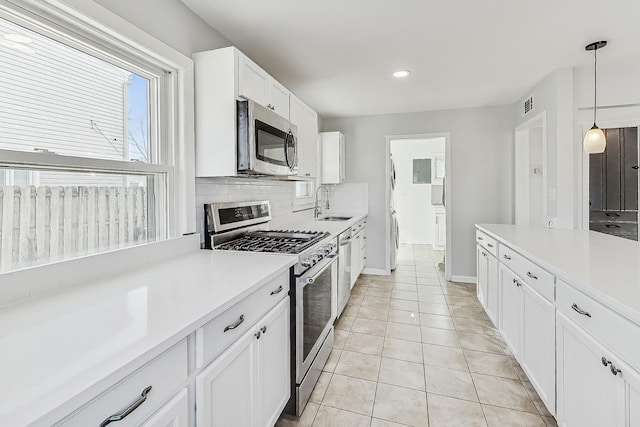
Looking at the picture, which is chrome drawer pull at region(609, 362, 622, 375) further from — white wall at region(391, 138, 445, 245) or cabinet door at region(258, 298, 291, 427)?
white wall at region(391, 138, 445, 245)

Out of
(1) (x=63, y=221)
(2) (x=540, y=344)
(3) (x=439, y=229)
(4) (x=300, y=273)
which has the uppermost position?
(1) (x=63, y=221)

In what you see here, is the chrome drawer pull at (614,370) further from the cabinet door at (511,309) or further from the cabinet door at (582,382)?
the cabinet door at (511,309)

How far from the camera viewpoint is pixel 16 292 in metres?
1.06

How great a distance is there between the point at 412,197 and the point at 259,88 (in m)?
5.89

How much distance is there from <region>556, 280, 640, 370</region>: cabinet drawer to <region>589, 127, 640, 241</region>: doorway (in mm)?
2293

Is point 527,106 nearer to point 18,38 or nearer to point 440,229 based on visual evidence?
point 440,229

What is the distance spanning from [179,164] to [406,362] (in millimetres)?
2016

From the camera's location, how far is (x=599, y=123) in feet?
9.86

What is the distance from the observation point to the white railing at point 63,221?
3.67 ft

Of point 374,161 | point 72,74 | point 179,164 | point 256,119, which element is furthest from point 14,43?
point 374,161

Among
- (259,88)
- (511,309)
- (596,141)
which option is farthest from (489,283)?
(259,88)

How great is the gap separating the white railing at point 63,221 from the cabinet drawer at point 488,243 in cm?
248

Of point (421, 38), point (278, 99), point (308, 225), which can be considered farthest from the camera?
point (308, 225)

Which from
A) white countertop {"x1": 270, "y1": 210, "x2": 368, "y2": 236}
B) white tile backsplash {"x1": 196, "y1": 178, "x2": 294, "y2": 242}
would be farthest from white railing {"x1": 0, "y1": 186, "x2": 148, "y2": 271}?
white countertop {"x1": 270, "y1": 210, "x2": 368, "y2": 236}
